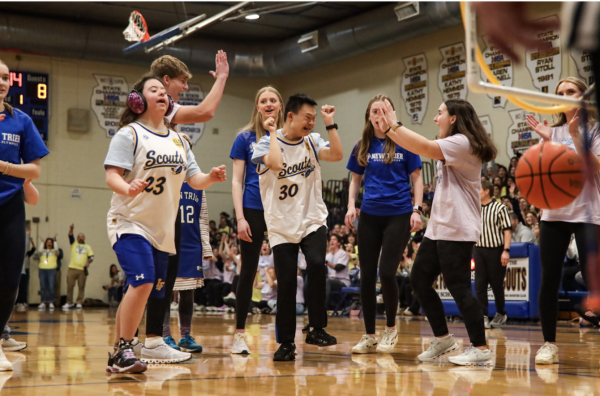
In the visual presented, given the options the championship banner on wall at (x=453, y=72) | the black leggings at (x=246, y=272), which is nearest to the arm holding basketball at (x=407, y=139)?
the black leggings at (x=246, y=272)

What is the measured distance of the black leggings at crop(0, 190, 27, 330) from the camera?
357 centimetres

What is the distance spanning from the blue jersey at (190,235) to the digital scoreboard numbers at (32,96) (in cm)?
1372

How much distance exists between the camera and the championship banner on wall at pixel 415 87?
16.5m

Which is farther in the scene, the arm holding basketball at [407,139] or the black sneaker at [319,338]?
the black sneaker at [319,338]

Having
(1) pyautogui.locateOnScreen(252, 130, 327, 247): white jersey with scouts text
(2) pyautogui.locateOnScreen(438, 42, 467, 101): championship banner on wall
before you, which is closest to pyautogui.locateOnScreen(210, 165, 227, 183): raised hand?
(1) pyautogui.locateOnScreen(252, 130, 327, 247): white jersey with scouts text

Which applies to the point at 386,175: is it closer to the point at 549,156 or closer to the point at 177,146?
the point at 177,146

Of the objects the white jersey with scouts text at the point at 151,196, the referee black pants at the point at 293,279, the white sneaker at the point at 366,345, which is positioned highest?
the white jersey with scouts text at the point at 151,196

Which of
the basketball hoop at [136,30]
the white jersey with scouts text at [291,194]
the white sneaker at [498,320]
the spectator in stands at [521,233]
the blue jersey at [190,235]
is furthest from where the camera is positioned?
the basketball hoop at [136,30]

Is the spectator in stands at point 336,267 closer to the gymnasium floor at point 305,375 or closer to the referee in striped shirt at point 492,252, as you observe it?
the referee in striped shirt at point 492,252

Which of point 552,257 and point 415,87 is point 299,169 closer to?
point 552,257

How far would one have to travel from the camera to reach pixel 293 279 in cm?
420

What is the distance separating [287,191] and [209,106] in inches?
32.6

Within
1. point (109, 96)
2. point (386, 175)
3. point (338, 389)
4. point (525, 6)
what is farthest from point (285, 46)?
point (525, 6)

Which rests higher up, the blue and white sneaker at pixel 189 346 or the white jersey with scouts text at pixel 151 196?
the white jersey with scouts text at pixel 151 196
